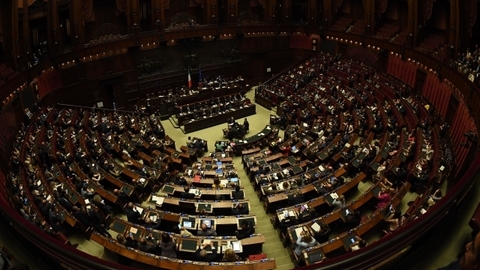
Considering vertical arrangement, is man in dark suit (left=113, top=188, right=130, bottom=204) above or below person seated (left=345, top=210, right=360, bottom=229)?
above

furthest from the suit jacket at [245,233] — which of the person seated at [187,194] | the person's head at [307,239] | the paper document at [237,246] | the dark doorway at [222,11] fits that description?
the dark doorway at [222,11]

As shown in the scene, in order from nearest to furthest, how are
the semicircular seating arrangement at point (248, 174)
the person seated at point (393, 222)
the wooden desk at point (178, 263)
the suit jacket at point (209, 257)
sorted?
1. the wooden desk at point (178, 263)
2. the suit jacket at point (209, 257)
3. the person seated at point (393, 222)
4. the semicircular seating arrangement at point (248, 174)

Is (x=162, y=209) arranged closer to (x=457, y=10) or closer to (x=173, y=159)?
(x=173, y=159)

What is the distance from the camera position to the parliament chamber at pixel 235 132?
28.7ft

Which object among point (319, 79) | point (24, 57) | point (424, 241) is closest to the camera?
point (424, 241)

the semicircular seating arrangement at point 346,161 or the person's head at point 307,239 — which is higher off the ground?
the semicircular seating arrangement at point 346,161

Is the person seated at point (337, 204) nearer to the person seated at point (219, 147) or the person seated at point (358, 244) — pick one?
the person seated at point (358, 244)

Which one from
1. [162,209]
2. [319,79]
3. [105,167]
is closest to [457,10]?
[319,79]

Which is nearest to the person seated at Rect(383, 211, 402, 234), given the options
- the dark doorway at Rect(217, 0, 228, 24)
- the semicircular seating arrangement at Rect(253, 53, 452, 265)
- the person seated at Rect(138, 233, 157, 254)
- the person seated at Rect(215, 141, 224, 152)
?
the semicircular seating arrangement at Rect(253, 53, 452, 265)

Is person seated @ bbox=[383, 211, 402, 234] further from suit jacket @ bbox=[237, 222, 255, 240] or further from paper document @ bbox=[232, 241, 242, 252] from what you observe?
paper document @ bbox=[232, 241, 242, 252]

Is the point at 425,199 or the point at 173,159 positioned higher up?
the point at 173,159

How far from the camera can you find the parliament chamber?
28.7 feet

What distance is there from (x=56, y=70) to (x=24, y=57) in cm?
191

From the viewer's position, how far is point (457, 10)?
589 inches
